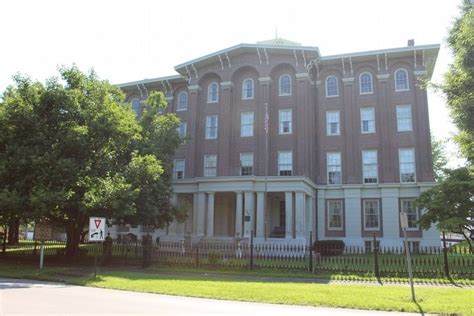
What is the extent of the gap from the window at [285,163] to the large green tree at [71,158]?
1316 cm

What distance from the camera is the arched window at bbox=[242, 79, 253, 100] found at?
38.3 meters

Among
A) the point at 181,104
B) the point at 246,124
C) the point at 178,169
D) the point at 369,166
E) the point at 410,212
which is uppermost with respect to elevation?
the point at 181,104

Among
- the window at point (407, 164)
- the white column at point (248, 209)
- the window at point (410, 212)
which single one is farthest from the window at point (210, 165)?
the window at point (410, 212)

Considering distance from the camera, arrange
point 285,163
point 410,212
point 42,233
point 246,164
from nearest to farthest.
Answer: point 42,233, point 410,212, point 285,163, point 246,164

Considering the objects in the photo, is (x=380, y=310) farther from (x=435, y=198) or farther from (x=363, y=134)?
(x=363, y=134)

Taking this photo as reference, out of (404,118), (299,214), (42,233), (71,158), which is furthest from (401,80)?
(42,233)

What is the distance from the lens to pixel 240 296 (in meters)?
12.6

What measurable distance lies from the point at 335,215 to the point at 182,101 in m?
18.0

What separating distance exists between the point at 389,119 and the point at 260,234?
14.7 metres

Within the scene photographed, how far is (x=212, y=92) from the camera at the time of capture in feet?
132

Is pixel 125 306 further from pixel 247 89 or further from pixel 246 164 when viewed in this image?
pixel 247 89

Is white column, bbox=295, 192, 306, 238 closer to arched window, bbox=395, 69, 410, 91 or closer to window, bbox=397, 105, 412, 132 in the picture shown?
window, bbox=397, 105, 412, 132

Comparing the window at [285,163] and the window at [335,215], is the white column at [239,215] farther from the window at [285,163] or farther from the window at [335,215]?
the window at [335,215]

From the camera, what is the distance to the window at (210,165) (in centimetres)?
3881
